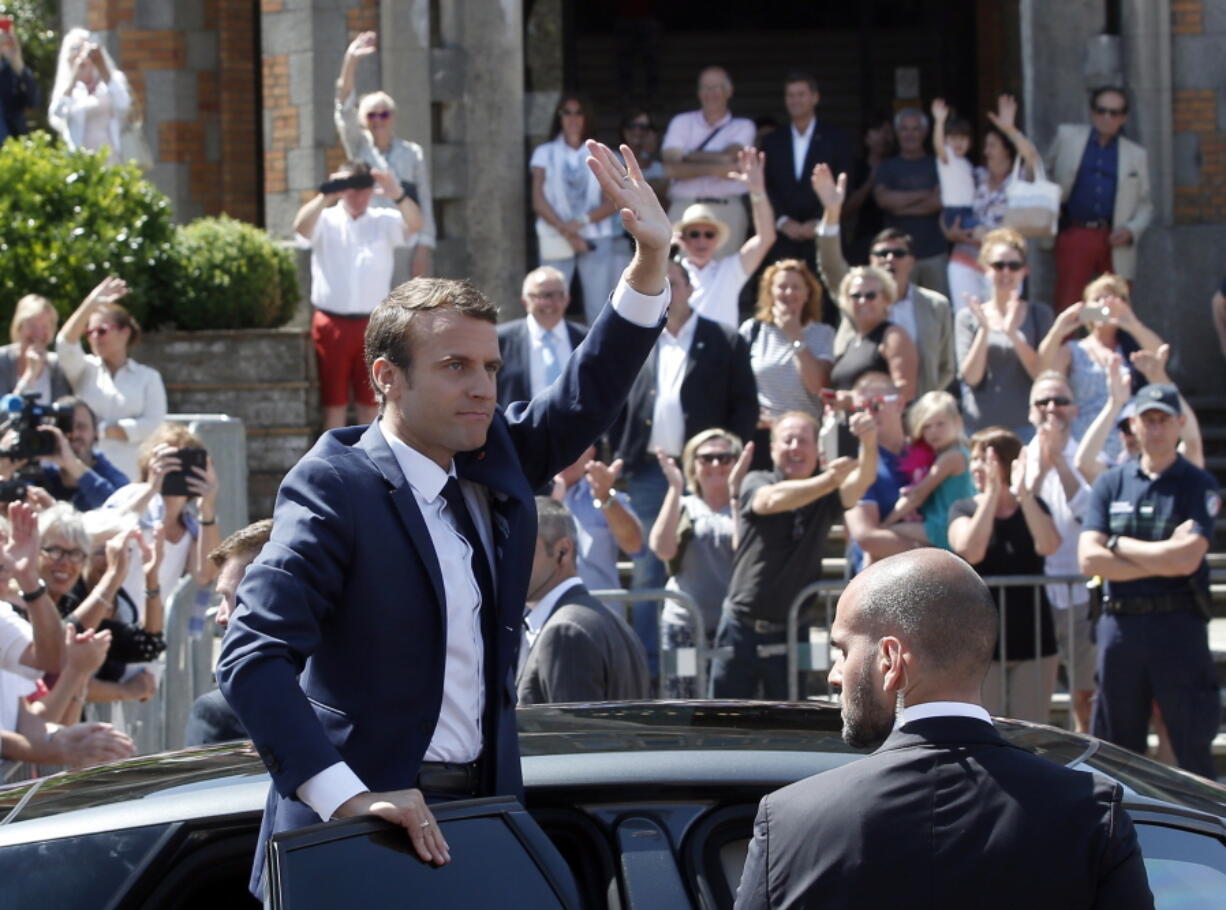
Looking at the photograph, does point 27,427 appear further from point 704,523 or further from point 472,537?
point 472,537

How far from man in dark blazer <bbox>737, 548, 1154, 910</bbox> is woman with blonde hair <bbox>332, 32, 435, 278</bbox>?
389 inches

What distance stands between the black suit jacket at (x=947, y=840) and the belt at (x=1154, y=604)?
17.0 feet

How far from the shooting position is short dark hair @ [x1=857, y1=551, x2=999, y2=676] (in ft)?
9.62

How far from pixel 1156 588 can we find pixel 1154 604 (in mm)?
66

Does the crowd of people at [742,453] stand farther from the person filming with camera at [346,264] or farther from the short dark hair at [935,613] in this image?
the short dark hair at [935,613]

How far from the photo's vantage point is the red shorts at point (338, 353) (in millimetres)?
12055

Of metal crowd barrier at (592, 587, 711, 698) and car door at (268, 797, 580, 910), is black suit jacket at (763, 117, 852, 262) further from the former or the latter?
car door at (268, 797, 580, 910)

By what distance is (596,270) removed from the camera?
508 inches

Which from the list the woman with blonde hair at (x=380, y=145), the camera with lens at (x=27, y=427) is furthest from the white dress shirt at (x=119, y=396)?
the woman with blonde hair at (x=380, y=145)

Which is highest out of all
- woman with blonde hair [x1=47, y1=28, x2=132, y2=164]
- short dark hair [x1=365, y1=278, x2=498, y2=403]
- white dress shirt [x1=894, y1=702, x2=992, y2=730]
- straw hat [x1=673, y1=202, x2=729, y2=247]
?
woman with blonde hair [x1=47, y1=28, x2=132, y2=164]

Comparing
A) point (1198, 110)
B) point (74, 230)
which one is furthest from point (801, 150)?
point (74, 230)

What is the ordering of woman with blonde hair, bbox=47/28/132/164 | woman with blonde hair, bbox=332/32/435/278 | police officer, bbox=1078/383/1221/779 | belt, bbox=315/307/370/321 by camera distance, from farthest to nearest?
woman with blonde hair, bbox=47/28/132/164
woman with blonde hair, bbox=332/32/435/278
belt, bbox=315/307/370/321
police officer, bbox=1078/383/1221/779

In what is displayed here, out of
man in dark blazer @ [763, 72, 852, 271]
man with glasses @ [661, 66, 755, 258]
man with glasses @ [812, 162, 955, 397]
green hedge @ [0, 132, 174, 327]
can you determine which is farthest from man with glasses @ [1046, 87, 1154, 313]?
green hedge @ [0, 132, 174, 327]

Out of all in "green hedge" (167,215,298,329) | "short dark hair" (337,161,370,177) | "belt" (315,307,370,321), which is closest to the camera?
"short dark hair" (337,161,370,177)
